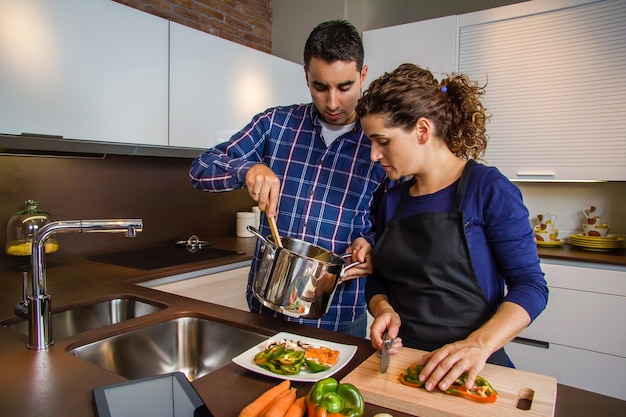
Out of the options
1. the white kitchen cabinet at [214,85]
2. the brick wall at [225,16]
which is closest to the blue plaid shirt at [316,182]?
the white kitchen cabinet at [214,85]

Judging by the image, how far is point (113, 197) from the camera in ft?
7.53

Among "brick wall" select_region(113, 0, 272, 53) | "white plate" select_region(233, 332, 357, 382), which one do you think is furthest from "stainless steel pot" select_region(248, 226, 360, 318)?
"brick wall" select_region(113, 0, 272, 53)

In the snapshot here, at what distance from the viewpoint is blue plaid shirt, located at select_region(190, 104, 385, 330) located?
139 centimetres

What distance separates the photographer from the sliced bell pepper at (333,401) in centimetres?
68

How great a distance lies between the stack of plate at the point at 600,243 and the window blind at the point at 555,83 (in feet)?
1.29

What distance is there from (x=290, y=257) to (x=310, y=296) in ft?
0.31

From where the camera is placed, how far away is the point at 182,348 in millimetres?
1257

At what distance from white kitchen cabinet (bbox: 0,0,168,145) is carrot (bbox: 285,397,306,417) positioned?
1465 mm

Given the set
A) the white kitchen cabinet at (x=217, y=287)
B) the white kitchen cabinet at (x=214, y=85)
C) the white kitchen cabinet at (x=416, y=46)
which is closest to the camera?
the white kitchen cabinet at (x=217, y=287)

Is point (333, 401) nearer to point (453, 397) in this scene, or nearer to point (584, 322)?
point (453, 397)

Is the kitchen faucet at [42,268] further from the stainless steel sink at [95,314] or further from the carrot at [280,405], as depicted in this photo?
the carrot at [280,405]

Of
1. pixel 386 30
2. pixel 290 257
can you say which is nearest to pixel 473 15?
pixel 386 30

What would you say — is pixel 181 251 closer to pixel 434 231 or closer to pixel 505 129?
pixel 434 231

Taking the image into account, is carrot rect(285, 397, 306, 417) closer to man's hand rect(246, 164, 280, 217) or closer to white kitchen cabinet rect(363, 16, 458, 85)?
man's hand rect(246, 164, 280, 217)
